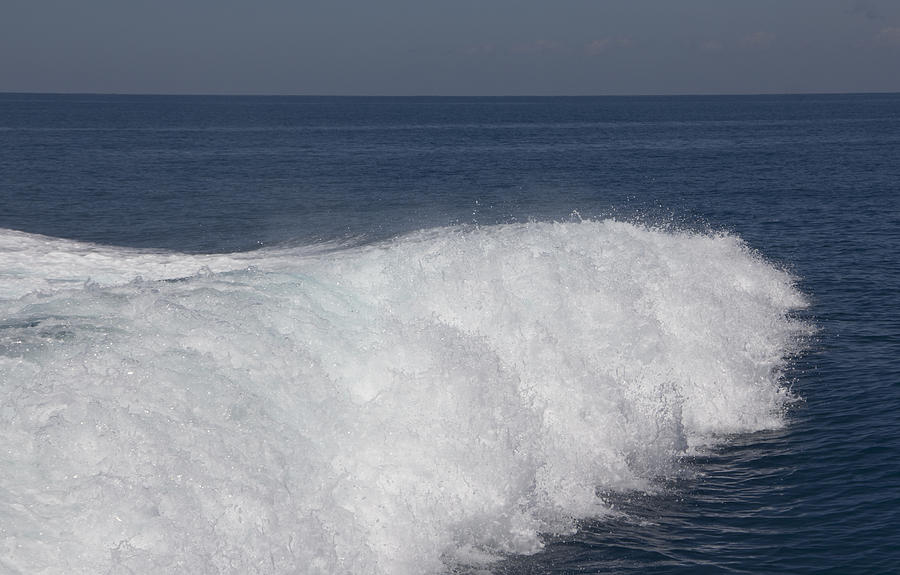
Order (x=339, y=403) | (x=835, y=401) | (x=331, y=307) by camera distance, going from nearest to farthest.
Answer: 1. (x=339, y=403)
2. (x=331, y=307)
3. (x=835, y=401)

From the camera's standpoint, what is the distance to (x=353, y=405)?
49.0 ft

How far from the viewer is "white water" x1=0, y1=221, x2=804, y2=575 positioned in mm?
11117

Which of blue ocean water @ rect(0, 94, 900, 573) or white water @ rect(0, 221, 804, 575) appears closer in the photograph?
white water @ rect(0, 221, 804, 575)

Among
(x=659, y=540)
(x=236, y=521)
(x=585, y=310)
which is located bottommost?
(x=659, y=540)

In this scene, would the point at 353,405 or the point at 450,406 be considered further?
the point at 450,406

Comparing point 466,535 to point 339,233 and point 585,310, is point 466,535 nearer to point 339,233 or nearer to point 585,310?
point 585,310

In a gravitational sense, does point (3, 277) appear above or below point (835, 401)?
above

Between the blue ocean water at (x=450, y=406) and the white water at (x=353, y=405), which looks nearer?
the white water at (x=353, y=405)

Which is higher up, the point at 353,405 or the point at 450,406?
the point at 353,405

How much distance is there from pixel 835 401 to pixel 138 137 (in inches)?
3474

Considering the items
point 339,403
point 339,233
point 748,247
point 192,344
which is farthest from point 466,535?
point 748,247

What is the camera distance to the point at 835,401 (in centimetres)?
2022

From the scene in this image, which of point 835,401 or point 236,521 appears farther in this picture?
point 835,401

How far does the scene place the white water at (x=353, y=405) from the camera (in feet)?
36.5
